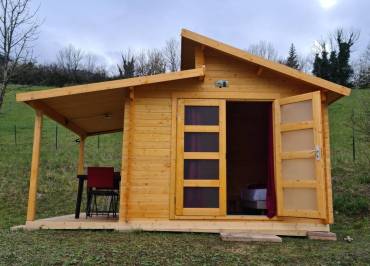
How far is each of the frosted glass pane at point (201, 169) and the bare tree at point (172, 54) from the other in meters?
30.2

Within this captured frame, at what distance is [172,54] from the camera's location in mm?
37875

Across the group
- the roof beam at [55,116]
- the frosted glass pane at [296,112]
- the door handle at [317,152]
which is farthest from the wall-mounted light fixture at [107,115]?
the door handle at [317,152]

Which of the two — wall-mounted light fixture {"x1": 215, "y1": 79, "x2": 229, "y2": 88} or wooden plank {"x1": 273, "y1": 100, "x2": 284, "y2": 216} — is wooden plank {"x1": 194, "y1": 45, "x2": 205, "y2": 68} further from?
wooden plank {"x1": 273, "y1": 100, "x2": 284, "y2": 216}

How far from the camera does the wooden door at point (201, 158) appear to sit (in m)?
6.36

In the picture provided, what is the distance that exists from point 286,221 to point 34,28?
850 cm

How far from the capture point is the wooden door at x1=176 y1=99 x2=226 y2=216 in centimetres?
636

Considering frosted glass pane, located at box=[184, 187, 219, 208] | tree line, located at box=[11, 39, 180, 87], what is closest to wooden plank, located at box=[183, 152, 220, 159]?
frosted glass pane, located at box=[184, 187, 219, 208]

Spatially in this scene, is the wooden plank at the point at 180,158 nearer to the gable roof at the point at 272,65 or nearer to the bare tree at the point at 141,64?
the gable roof at the point at 272,65

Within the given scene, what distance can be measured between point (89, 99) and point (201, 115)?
187 centimetres

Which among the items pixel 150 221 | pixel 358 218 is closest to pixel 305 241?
pixel 150 221

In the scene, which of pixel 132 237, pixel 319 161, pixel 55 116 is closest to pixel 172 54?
pixel 55 116

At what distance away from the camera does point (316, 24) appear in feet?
141

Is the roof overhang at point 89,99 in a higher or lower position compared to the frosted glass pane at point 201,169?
higher

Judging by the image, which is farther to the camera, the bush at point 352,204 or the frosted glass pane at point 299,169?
the bush at point 352,204
